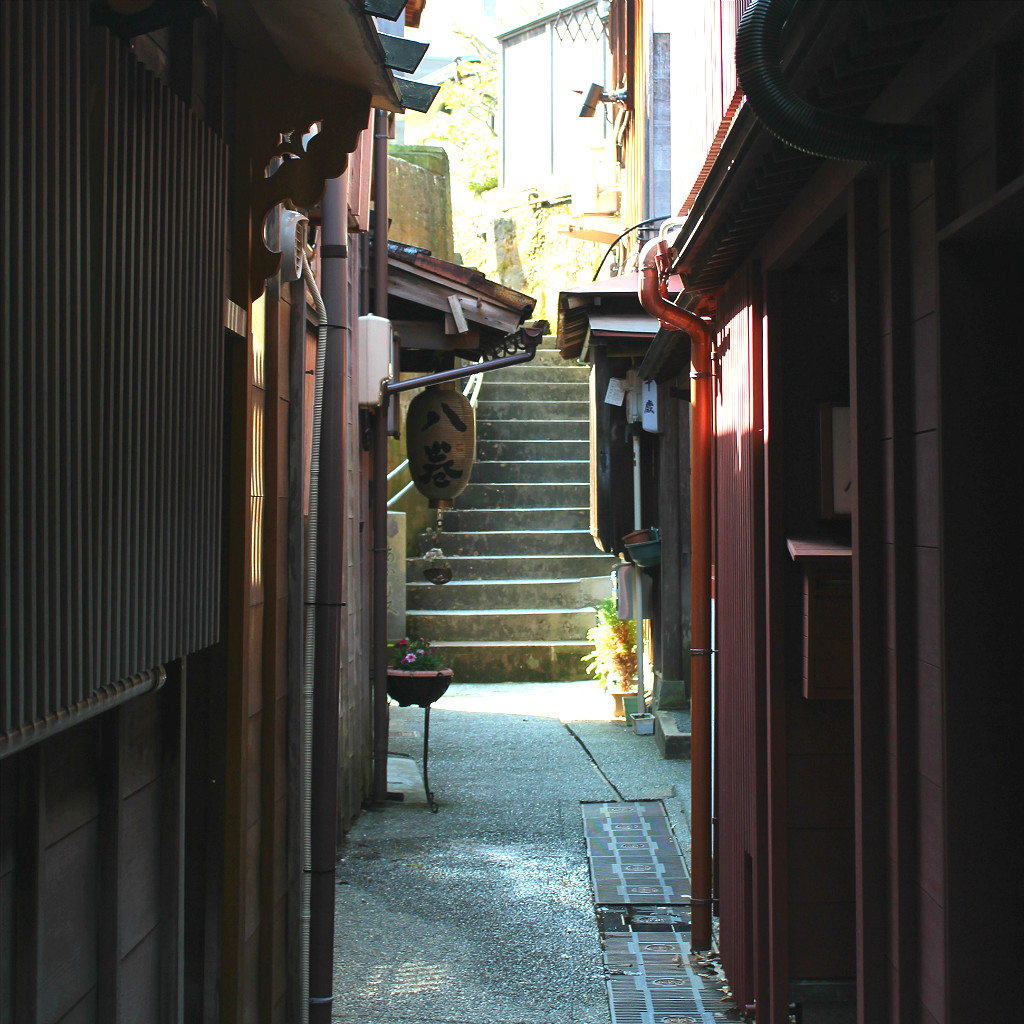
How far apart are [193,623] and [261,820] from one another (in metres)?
1.40

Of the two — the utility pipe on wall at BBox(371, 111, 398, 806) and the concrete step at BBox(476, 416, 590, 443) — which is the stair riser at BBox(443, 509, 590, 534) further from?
the utility pipe on wall at BBox(371, 111, 398, 806)

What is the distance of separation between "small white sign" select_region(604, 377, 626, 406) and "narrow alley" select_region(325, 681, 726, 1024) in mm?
3246

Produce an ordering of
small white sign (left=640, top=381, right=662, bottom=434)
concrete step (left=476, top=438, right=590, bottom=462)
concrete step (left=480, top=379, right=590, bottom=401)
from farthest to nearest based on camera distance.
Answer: concrete step (left=480, top=379, right=590, bottom=401) → concrete step (left=476, top=438, right=590, bottom=462) → small white sign (left=640, top=381, right=662, bottom=434)

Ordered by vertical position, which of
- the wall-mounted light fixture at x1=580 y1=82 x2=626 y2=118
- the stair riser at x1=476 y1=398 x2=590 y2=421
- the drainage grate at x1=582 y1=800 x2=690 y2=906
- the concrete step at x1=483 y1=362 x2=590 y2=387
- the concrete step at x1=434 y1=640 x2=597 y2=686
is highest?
the wall-mounted light fixture at x1=580 y1=82 x2=626 y2=118

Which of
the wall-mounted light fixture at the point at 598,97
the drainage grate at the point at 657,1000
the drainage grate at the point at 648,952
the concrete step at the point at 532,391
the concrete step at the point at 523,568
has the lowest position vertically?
the drainage grate at the point at 648,952

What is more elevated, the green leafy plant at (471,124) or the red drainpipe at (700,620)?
the green leafy plant at (471,124)

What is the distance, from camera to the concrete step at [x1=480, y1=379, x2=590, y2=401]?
20.2 metres

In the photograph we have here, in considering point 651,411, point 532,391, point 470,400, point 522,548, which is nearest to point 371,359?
point 651,411

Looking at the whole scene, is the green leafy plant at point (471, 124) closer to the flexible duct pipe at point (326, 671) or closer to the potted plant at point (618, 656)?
the potted plant at point (618, 656)

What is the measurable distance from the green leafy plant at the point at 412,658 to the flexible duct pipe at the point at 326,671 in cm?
435

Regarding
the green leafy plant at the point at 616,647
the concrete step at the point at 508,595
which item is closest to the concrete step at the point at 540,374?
the concrete step at the point at 508,595

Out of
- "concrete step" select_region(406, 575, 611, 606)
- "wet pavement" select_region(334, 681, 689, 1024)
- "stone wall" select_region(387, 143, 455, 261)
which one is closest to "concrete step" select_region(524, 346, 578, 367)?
"stone wall" select_region(387, 143, 455, 261)

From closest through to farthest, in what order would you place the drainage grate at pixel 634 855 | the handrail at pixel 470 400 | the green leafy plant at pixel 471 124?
the drainage grate at pixel 634 855 < the handrail at pixel 470 400 < the green leafy plant at pixel 471 124

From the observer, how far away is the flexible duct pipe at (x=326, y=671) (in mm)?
4137
